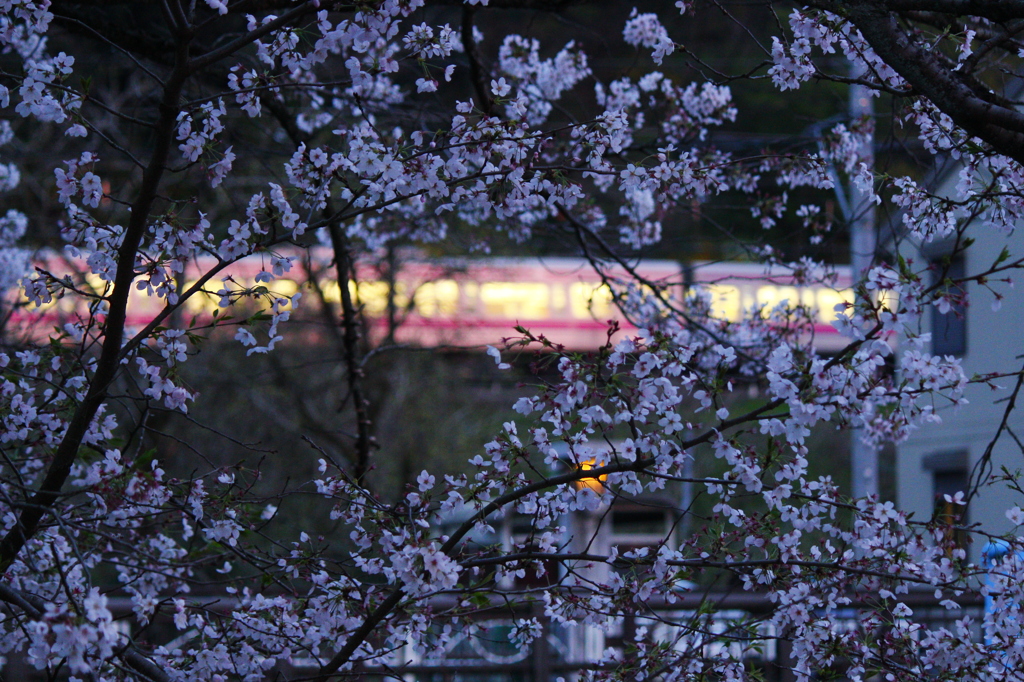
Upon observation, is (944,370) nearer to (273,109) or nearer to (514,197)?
(514,197)

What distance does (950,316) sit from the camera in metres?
4.16

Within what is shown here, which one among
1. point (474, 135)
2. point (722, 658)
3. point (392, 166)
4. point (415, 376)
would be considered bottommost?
point (722, 658)

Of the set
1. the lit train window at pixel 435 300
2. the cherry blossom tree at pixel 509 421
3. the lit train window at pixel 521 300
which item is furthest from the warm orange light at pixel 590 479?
the lit train window at pixel 521 300

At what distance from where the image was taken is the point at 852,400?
74.0 inches

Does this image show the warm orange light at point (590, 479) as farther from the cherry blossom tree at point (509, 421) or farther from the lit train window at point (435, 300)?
the lit train window at point (435, 300)

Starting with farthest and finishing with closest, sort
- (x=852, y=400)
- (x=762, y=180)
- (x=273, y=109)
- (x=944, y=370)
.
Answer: (x=762, y=180), (x=273, y=109), (x=944, y=370), (x=852, y=400)

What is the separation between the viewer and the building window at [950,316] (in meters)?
2.01

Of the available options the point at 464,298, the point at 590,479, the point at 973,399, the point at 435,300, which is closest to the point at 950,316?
the point at 973,399

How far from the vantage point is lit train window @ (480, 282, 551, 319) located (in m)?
15.1

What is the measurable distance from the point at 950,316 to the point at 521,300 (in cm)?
1128

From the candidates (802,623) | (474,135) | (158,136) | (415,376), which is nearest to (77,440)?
(158,136)

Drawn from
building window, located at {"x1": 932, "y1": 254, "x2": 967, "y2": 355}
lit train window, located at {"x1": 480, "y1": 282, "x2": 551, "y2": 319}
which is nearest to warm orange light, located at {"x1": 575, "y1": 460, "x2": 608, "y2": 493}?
building window, located at {"x1": 932, "y1": 254, "x2": 967, "y2": 355}

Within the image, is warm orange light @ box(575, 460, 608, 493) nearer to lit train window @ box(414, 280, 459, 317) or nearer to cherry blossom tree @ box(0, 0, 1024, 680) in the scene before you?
cherry blossom tree @ box(0, 0, 1024, 680)

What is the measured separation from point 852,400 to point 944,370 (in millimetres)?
302
